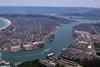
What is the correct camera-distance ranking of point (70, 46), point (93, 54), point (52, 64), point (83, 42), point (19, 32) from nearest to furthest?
point (52, 64) < point (93, 54) < point (70, 46) < point (83, 42) < point (19, 32)

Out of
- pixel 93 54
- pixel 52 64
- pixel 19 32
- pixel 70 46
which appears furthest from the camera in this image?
pixel 19 32

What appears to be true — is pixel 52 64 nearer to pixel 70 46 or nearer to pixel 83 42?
pixel 70 46

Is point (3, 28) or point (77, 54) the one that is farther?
point (3, 28)

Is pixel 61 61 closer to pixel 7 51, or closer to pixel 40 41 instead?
pixel 7 51

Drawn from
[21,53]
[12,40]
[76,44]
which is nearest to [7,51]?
[21,53]

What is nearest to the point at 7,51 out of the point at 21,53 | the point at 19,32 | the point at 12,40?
the point at 21,53

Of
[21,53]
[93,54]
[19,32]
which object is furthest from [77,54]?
[19,32]

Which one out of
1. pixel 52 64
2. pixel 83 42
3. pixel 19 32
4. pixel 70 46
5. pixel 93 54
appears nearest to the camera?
pixel 52 64

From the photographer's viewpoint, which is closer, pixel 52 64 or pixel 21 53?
pixel 52 64
